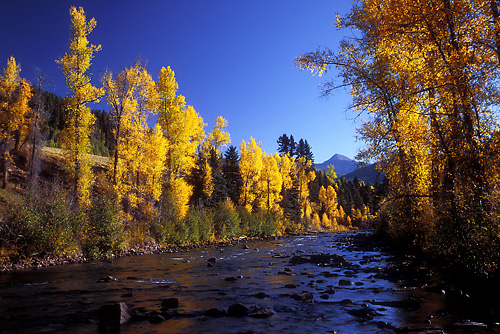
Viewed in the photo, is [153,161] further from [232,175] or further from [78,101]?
[232,175]

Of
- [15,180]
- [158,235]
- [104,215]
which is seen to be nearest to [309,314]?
[104,215]

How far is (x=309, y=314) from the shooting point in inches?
215

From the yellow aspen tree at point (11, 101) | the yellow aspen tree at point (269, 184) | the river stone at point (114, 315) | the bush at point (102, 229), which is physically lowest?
the river stone at point (114, 315)

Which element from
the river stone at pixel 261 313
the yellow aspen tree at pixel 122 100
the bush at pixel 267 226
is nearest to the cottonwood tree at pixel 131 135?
the yellow aspen tree at pixel 122 100

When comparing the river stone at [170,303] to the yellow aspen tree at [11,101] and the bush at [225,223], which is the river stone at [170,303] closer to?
the bush at [225,223]

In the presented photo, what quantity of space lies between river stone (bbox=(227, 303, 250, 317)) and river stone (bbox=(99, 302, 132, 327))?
1815 mm

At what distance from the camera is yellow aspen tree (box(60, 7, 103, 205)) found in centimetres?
2127

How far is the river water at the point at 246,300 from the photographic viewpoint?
15.7 feet

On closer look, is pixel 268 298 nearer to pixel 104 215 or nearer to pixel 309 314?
pixel 309 314

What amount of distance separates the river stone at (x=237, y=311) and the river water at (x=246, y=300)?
0.17 m

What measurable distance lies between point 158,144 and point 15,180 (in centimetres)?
2234

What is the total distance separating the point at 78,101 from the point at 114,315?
67.5 feet

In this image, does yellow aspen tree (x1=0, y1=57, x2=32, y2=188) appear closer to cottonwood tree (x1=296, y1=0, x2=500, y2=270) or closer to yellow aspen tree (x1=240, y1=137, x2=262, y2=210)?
yellow aspen tree (x1=240, y1=137, x2=262, y2=210)

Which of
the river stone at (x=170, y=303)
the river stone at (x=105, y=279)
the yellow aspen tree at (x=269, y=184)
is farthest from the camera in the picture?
the yellow aspen tree at (x=269, y=184)
